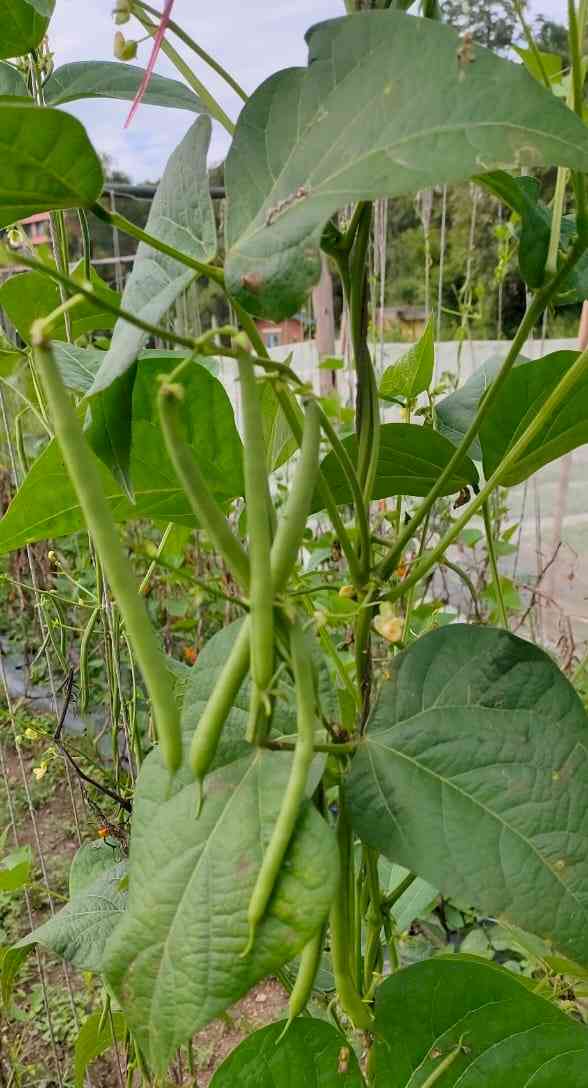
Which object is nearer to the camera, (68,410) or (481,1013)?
(68,410)

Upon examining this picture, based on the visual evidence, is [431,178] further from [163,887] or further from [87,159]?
[163,887]

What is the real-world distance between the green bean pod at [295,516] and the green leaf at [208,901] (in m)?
0.08

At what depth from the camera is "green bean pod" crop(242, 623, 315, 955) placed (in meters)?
0.26

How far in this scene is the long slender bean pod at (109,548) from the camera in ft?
0.76

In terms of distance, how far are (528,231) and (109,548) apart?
0.23 m

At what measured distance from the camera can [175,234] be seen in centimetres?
32

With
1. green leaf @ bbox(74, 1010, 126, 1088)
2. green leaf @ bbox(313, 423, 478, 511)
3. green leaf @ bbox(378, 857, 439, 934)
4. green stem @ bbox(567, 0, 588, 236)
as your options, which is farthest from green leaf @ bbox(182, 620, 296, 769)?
green leaf @ bbox(74, 1010, 126, 1088)

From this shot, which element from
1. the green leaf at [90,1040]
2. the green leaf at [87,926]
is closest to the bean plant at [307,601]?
the green leaf at [87,926]

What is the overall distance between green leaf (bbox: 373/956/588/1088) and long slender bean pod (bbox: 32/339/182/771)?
9.2 inches

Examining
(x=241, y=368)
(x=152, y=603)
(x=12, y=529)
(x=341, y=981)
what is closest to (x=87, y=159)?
(x=241, y=368)

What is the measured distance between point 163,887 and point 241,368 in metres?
0.19

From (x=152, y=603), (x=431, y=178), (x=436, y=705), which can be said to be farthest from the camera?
(x=152, y=603)

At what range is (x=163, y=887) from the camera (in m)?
0.29

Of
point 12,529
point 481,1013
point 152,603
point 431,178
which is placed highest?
point 431,178
